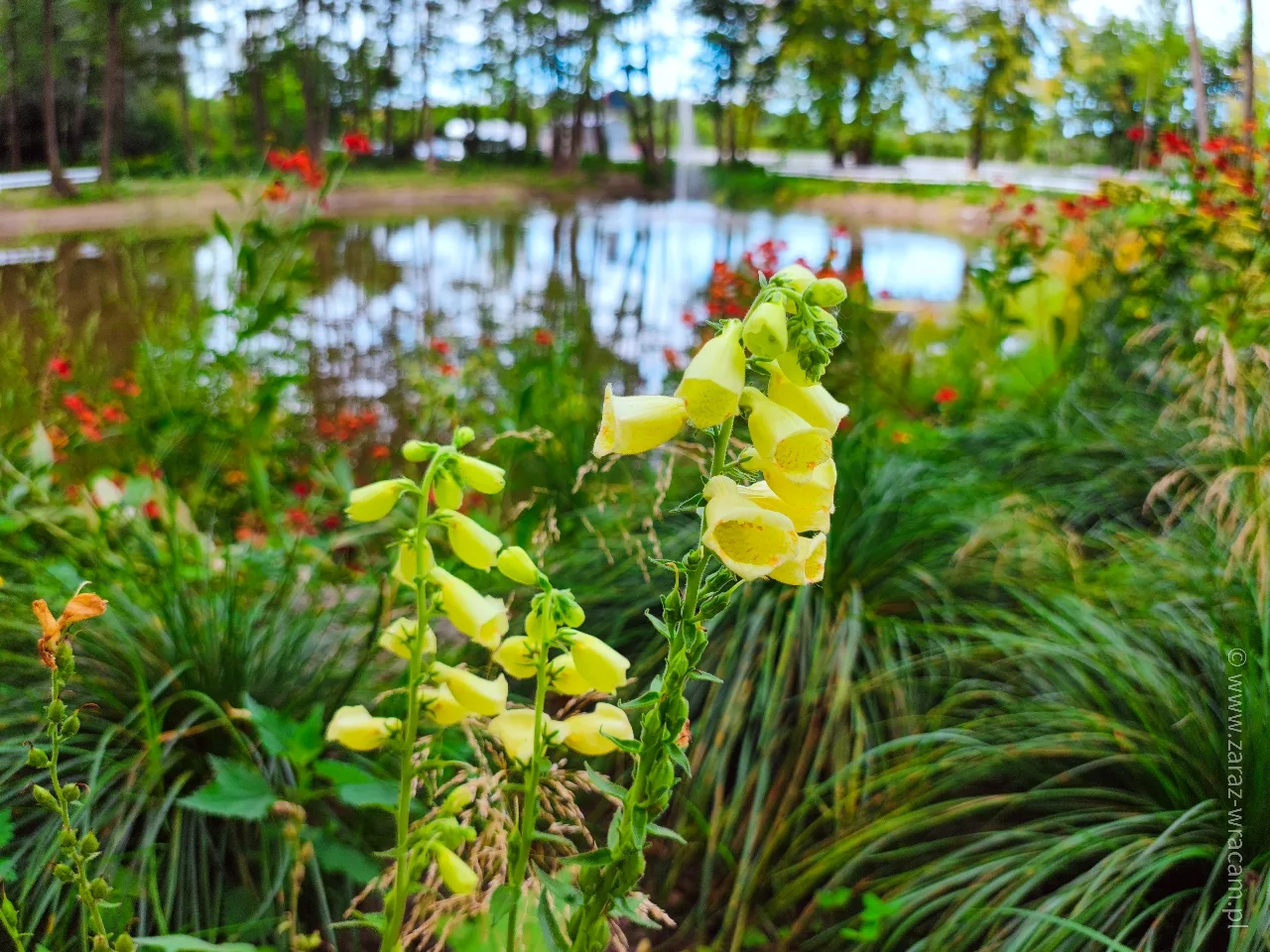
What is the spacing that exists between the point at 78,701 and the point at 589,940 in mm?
842

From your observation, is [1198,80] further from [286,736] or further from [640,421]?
[286,736]

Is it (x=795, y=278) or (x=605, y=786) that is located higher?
(x=795, y=278)

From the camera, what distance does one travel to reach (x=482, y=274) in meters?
4.12

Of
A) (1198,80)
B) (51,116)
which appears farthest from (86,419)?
(1198,80)

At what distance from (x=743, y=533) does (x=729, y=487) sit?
1.2 inches

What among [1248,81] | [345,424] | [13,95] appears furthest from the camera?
[1248,81]

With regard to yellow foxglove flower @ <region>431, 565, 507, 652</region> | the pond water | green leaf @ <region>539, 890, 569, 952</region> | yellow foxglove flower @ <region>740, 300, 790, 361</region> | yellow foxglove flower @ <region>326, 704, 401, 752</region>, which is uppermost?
the pond water

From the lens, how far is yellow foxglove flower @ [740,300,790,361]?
454 mm

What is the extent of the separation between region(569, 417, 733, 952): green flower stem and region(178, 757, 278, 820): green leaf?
0.40 m

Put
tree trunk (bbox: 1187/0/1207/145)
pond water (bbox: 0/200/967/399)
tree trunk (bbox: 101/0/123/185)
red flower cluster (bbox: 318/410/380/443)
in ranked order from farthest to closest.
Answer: tree trunk (bbox: 1187/0/1207/145)
red flower cluster (bbox: 318/410/380/443)
pond water (bbox: 0/200/967/399)
tree trunk (bbox: 101/0/123/185)

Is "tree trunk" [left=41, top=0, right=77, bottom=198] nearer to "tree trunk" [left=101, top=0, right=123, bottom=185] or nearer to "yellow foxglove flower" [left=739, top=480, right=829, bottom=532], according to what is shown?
"tree trunk" [left=101, top=0, right=123, bottom=185]

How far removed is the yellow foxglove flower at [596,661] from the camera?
55 cm

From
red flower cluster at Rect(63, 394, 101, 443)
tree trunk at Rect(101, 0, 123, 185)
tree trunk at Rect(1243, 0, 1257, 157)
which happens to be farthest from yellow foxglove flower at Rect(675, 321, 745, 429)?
tree trunk at Rect(1243, 0, 1257, 157)

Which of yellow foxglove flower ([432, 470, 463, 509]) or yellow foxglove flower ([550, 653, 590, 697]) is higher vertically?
yellow foxglove flower ([432, 470, 463, 509])
